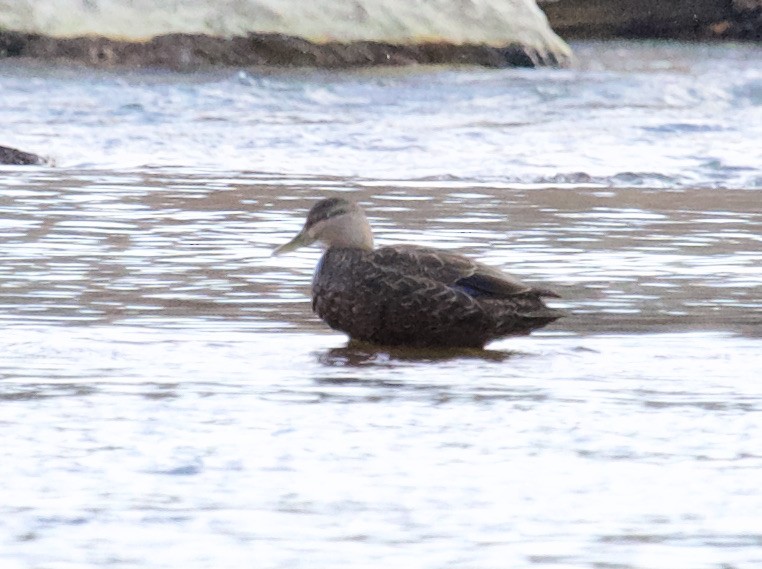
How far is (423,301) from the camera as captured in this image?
6246 millimetres

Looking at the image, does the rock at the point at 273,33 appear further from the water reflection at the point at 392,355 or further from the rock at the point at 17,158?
the water reflection at the point at 392,355

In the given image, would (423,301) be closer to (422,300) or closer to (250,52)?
(422,300)

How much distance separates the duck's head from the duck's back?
209 mm

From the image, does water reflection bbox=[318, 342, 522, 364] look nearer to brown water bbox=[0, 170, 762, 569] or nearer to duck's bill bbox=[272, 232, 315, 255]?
brown water bbox=[0, 170, 762, 569]

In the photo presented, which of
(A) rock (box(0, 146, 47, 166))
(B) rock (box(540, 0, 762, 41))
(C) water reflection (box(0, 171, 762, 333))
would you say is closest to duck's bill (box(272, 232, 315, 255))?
(C) water reflection (box(0, 171, 762, 333))

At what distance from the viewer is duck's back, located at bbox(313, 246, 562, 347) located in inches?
246

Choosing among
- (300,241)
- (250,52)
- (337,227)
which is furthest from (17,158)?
(250,52)

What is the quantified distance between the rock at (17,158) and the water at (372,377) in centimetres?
34

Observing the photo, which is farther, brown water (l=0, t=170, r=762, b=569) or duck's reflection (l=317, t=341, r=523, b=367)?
duck's reflection (l=317, t=341, r=523, b=367)

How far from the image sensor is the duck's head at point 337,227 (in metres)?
6.64

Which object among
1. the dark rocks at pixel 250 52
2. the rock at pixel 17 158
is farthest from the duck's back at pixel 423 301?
the dark rocks at pixel 250 52

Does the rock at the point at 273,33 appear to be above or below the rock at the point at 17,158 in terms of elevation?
above

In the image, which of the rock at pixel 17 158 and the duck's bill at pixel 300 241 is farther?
the rock at pixel 17 158

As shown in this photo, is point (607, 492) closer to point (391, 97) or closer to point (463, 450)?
point (463, 450)
